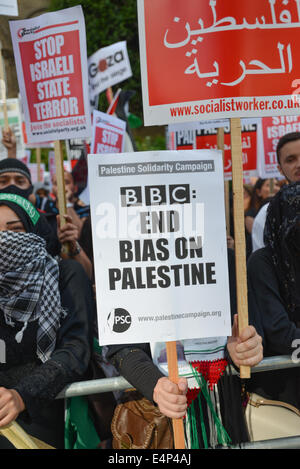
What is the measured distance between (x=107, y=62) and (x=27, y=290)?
4162 mm

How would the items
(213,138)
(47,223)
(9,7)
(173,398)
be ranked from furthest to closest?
(213,138) → (47,223) → (9,7) → (173,398)

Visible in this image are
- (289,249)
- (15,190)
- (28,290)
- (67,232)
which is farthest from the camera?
(15,190)

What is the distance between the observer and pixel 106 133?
4422 mm

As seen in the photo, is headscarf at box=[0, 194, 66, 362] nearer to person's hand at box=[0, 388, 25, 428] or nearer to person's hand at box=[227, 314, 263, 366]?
person's hand at box=[0, 388, 25, 428]

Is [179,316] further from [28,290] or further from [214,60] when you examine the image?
[214,60]

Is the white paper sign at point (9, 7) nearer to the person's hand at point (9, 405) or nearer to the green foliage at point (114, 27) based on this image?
the person's hand at point (9, 405)

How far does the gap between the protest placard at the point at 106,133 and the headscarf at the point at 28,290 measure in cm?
197

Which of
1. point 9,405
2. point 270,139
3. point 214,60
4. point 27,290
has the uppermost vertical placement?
point 270,139

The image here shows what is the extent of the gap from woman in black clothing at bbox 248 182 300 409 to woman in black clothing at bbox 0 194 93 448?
2.66 feet

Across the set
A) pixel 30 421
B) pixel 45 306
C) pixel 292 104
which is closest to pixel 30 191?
pixel 45 306

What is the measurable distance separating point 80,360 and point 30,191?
2353 millimetres

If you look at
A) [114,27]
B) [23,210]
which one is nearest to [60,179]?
[23,210]

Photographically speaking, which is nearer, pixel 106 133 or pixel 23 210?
pixel 23 210

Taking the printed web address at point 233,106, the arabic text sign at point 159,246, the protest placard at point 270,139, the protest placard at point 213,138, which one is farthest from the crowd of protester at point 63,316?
the protest placard at point 270,139
